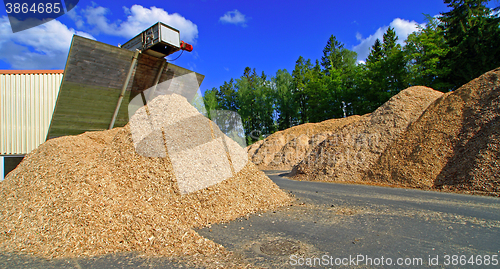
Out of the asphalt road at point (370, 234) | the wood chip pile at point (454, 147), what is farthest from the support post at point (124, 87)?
the wood chip pile at point (454, 147)

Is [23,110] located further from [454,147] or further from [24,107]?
[454,147]

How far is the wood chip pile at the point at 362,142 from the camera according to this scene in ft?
38.2

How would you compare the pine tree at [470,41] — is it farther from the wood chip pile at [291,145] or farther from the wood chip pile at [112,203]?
the wood chip pile at [112,203]

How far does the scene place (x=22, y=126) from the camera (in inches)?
392

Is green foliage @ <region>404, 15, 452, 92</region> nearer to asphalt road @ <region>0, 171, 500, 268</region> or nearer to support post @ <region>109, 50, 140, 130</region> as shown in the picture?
asphalt road @ <region>0, 171, 500, 268</region>

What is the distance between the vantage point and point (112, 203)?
4.57m

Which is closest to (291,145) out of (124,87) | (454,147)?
(454,147)

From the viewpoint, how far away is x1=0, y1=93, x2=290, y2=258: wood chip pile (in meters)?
3.86

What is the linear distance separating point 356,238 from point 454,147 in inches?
318

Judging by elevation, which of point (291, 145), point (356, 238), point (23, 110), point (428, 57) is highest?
point (428, 57)

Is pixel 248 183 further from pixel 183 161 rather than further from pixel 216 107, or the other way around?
pixel 216 107

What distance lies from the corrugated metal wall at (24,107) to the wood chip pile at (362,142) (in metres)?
12.0

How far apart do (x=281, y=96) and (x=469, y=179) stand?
33084 mm

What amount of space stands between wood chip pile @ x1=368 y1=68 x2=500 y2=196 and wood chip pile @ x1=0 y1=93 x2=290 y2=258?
600 cm
